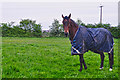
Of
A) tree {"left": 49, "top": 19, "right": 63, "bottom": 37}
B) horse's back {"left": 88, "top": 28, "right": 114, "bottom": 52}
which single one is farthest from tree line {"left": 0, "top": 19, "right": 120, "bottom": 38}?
horse's back {"left": 88, "top": 28, "right": 114, "bottom": 52}

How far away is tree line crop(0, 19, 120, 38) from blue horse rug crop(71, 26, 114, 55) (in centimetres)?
356

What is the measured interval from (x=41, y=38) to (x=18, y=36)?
2928 mm

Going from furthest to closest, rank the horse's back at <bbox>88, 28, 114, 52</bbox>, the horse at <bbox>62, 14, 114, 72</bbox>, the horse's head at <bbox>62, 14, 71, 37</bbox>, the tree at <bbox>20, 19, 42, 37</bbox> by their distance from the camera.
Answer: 1. the tree at <bbox>20, 19, 42, 37</bbox>
2. the horse's back at <bbox>88, 28, 114, 52</bbox>
3. the horse at <bbox>62, 14, 114, 72</bbox>
4. the horse's head at <bbox>62, 14, 71, 37</bbox>

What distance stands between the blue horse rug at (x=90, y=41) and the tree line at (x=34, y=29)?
11.7ft

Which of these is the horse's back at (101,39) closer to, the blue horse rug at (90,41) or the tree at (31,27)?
the blue horse rug at (90,41)

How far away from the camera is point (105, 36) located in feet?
24.2

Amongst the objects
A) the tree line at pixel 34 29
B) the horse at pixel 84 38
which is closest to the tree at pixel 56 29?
the tree line at pixel 34 29

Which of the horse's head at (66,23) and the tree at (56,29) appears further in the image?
the tree at (56,29)

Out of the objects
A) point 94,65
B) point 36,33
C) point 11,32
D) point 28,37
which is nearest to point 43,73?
point 94,65

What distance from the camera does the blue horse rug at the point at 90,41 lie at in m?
6.86

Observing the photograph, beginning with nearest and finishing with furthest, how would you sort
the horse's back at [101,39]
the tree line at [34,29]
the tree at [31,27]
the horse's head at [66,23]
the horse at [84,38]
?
1. the horse's head at [66,23]
2. the horse at [84,38]
3. the horse's back at [101,39]
4. the tree line at [34,29]
5. the tree at [31,27]

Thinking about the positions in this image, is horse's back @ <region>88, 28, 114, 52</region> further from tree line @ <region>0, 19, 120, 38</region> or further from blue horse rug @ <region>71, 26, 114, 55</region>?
tree line @ <region>0, 19, 120, 38</region>

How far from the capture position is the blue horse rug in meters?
6.86

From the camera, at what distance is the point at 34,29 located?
1398 centimetres
